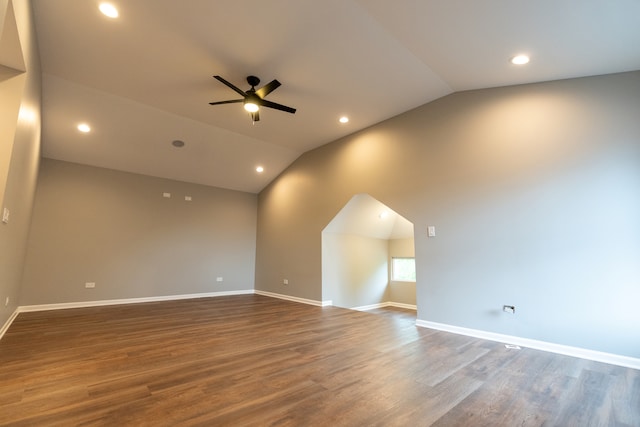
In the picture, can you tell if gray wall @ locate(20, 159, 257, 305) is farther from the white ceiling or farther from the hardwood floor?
the hardwood floor

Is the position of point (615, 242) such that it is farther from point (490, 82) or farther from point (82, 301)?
point (82, 301)

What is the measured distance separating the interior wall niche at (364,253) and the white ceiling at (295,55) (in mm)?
1872

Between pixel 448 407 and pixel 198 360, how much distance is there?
218cm

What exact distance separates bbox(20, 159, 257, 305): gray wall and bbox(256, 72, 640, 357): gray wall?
A: 4367 mm

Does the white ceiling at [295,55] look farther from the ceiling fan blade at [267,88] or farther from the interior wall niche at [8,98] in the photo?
the interior wall niche at [8,98]

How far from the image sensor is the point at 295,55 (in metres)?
3.37

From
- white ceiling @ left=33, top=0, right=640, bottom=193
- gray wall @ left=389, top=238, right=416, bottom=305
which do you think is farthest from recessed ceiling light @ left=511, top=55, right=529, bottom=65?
gray wall @ left=389, top=238, right=416, bottom=305

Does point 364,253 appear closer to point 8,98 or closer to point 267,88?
point 267,88

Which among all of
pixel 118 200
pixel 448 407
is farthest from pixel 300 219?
pixel 448 407

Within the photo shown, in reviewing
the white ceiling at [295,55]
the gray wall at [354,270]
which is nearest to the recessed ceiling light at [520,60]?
the white ceiling at [295,55]

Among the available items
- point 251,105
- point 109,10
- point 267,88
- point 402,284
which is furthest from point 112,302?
point 402,284

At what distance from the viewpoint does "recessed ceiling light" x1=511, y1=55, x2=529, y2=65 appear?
2997mm

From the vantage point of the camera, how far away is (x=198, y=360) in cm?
274

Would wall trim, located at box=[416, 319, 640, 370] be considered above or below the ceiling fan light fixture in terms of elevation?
below
